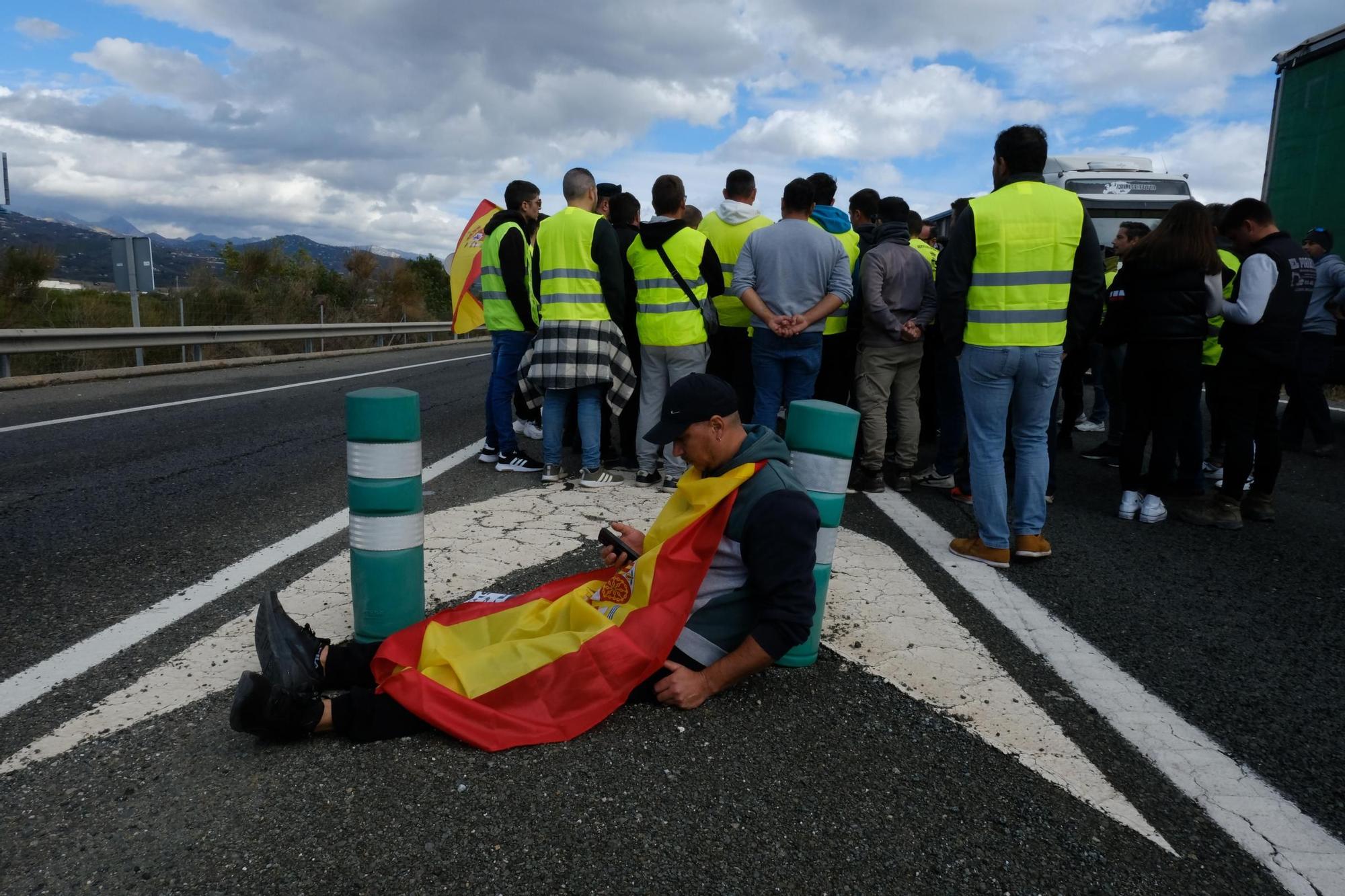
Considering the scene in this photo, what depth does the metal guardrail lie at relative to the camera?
36.6ft

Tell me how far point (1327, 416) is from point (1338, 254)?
96.0 inches

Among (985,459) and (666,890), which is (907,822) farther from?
(985,459)

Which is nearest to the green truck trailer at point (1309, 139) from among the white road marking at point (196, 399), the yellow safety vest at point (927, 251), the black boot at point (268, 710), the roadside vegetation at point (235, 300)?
the yellow safety vest at point (927, 251)

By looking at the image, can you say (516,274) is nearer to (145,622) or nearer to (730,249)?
(730,249)

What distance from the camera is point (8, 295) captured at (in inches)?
751

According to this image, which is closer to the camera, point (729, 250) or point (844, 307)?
point (844, 307)

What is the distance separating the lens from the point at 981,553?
15.5 ft

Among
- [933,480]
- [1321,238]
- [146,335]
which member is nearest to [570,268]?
[933,480]

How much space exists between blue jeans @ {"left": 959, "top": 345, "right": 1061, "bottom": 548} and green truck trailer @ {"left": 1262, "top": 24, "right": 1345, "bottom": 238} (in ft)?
24.4

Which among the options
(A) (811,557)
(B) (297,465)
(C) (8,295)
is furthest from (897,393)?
(C) (8,295)

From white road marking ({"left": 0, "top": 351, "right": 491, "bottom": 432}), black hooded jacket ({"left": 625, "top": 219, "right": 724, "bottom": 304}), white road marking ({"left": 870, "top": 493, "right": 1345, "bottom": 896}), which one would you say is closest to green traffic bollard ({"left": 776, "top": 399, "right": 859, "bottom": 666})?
white road marking ({"left": 870, "top": 493, "right": 1345, "bottom": 896})

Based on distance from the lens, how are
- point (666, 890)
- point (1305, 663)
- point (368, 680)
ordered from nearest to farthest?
point (666, 890)
point (368, 680)
point (1305, 663)

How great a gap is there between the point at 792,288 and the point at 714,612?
10.9ft

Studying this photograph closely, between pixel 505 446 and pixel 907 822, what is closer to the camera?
pixel 907 822
